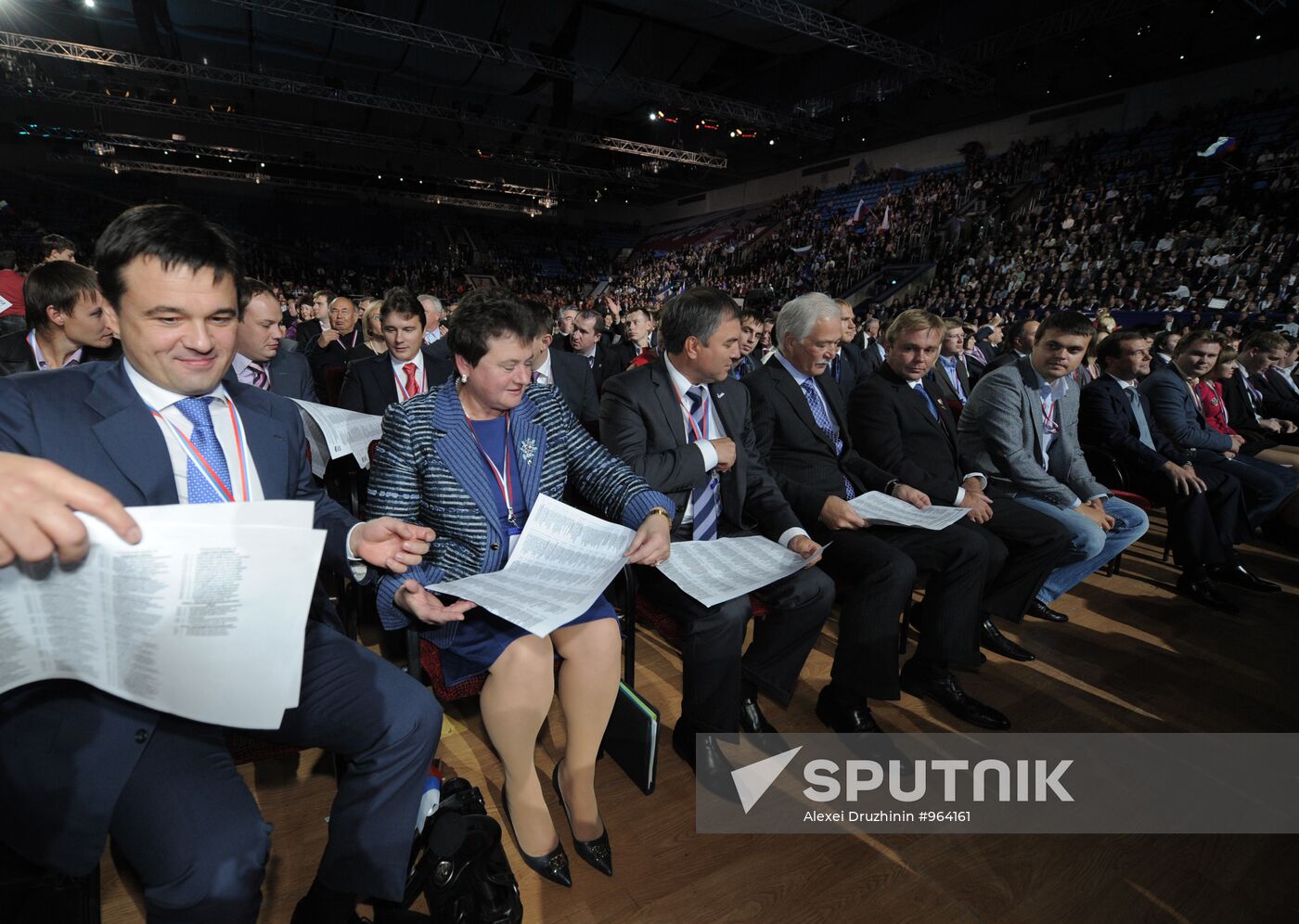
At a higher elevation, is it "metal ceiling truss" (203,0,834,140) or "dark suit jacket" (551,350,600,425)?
"metal ceiling truss" (203,0,834,140)

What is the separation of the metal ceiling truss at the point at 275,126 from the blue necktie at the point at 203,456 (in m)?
18.6

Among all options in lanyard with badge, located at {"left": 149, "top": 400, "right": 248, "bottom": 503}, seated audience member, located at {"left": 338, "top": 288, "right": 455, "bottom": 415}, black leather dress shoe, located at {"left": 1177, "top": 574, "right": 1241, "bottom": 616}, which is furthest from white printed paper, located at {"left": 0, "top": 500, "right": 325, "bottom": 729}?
black leather dress shoe, located at {"left": 1177, "top": 574, "right": 1241, "bottom": 616}

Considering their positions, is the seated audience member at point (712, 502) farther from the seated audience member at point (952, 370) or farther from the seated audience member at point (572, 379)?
the seated audience member at point (952, 370)

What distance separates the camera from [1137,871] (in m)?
1.62

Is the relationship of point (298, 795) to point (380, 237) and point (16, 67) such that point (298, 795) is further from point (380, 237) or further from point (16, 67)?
point (380, 237)

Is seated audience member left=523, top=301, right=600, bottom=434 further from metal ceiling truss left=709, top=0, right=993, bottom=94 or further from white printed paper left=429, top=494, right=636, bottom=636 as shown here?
metal ceiling truss left=709, top=0, right=993, bottom=94

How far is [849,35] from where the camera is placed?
39.8 ft

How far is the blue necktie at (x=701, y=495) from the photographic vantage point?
6.98 ft

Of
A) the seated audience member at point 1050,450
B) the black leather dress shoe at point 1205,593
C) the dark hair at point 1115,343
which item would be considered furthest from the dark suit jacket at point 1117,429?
the black leather dress shoe at point 1205,593

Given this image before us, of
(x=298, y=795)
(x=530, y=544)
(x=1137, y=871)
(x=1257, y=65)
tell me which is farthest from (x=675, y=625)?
(x=1257, y=65)

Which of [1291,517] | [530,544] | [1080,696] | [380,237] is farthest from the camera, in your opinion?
[380,237]

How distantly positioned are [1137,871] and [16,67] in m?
19.9

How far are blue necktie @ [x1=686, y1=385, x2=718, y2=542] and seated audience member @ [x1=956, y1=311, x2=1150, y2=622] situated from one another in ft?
4.47

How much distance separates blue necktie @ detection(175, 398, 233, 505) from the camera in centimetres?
115
